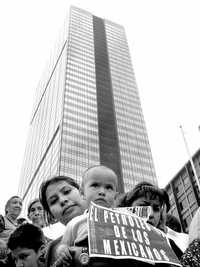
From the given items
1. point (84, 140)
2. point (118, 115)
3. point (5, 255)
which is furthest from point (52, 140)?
point (5, 255)

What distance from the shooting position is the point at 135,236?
54.9 inches

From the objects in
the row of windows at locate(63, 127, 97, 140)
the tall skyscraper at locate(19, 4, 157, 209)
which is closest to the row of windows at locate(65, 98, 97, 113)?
the tall skyscraper at locate(19, 4, 157, 209)

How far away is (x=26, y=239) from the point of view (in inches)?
90.4

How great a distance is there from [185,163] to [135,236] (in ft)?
142

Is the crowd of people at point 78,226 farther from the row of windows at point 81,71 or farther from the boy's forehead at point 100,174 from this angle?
the row of windows at point 81,71

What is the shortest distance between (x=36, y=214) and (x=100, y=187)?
280 centimetres

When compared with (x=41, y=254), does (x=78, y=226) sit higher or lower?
higher

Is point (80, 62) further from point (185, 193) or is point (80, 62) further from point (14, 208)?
point (14, 208)

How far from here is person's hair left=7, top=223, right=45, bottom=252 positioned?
226cm

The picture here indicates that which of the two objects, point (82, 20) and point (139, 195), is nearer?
point (139, 195)

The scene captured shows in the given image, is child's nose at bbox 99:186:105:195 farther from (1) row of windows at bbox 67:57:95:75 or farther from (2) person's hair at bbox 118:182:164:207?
(1) row of windows at bbox 67:57:95:75

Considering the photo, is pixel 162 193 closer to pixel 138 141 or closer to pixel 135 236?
pixel 135 236

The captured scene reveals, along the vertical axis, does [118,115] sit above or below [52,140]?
above

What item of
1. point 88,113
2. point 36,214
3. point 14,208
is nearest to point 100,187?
point 36,214
